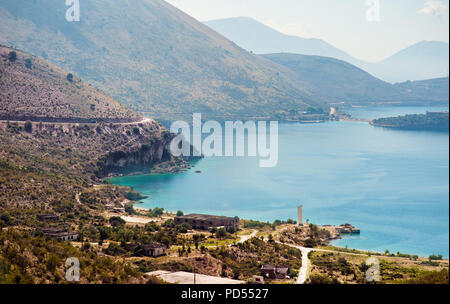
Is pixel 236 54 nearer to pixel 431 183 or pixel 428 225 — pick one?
pixel 431 183

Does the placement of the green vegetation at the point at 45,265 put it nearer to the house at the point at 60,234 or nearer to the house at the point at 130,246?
the house at the point at 130,246

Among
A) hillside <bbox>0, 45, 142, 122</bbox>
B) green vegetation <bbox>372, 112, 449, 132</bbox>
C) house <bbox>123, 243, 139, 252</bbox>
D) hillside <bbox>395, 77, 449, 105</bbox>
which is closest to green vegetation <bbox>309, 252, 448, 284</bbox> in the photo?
house <bbox>123, 243, 139, 252</bbox>

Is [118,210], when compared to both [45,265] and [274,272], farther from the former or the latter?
[45,265]

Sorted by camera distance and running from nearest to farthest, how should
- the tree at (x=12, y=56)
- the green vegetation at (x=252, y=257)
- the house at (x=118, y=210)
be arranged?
the green vegetation at (x=252, y=257)
the house at (x=118, y=210)
the tree at (x=12, y=56)

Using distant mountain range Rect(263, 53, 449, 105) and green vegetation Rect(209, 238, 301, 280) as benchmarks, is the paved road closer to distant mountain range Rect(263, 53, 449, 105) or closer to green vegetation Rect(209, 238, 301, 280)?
green vegetation Rect(209, 238, 301, 280)

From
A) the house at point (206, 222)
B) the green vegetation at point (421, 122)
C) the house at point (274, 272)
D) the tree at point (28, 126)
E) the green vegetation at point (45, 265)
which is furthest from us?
the green vegetation at point (421, 122)

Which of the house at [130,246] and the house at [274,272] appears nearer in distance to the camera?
the house at [274,272]

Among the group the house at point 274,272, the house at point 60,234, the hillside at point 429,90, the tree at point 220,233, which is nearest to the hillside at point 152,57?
the hillside at point 429,90
